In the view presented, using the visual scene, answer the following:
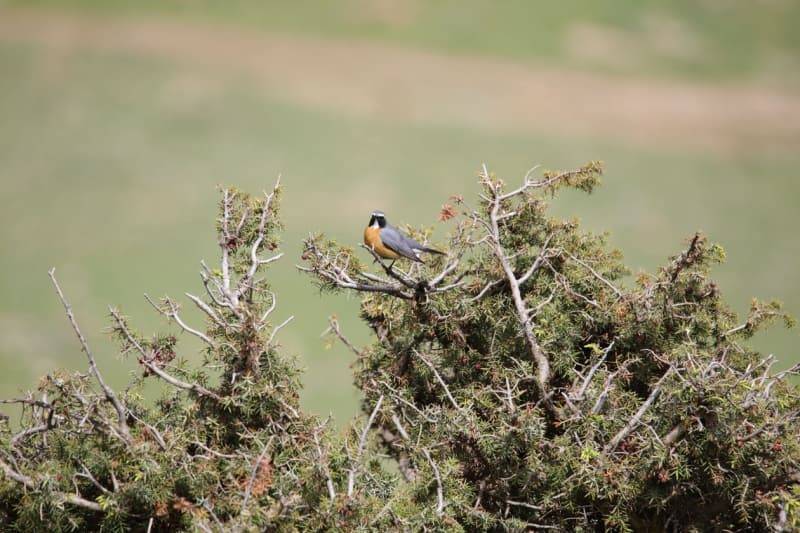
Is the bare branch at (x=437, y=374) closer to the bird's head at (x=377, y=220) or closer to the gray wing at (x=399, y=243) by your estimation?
the gray wing at (x=399, y=243)

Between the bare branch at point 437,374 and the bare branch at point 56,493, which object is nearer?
the bare branch at point 56,493

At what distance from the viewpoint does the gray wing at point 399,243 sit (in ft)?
22.9

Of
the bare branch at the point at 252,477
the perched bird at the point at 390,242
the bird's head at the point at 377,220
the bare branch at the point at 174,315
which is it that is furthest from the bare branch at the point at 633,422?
the bird's head at the point at 377,220

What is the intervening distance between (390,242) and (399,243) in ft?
1.21

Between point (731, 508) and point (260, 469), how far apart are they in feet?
9.39

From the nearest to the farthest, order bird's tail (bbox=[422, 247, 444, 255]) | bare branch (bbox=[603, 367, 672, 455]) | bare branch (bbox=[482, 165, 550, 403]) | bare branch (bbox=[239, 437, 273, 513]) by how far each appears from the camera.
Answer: bare branch (bbox=[239, 437, 273, 513]), bare branch (bbox=[603, 367, 672, 455]), bare branch (bbox=[482, 165, 550, 403]), bird's tail (bbox=[422, 247, 444, 255])

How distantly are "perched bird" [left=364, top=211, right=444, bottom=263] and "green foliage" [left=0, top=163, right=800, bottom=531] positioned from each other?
35cm

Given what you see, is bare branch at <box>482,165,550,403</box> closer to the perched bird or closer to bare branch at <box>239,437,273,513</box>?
the perched bird

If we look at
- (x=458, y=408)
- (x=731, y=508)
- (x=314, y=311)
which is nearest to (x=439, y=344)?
(x=458, y=408)

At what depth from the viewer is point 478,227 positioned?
6332mm

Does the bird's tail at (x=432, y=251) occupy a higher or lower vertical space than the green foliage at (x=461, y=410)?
higher

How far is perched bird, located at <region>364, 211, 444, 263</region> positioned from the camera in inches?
275

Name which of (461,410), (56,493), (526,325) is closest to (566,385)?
(526,325)

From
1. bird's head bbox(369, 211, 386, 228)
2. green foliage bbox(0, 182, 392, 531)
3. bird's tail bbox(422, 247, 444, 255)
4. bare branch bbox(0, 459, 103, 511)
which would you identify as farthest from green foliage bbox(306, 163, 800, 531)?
bird's head bbox(369, 211, 386, 228)
